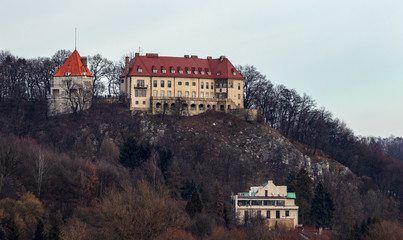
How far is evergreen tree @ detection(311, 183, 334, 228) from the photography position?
121438 millimetres

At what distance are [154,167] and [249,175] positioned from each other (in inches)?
726

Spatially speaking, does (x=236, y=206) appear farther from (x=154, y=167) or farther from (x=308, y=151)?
(x=308, y=151)

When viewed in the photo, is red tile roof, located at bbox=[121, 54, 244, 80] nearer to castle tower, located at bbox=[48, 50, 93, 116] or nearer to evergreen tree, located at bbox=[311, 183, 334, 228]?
castle tower, located at bbox=[48, 50, 93, 116]

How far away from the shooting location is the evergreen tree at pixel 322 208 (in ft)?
398

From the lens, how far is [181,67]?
484 ft

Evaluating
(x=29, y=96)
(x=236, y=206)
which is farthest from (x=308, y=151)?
(x=29, y=96)

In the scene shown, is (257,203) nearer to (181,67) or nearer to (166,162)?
(166,162)

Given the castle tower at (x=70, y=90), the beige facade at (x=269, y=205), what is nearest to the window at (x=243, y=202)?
the beige facade at (x=269, y=205)

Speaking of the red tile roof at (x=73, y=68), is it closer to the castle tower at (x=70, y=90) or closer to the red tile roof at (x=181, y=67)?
the castle tower at (x=70, y=90)

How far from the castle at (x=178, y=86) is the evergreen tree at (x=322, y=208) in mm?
27204

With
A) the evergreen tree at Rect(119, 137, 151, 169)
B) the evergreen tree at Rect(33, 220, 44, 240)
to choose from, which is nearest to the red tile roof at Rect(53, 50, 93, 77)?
the evergreen tree at Rect(119, 137, 151, 169)

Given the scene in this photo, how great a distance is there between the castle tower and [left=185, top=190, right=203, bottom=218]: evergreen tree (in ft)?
111

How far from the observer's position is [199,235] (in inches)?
4092

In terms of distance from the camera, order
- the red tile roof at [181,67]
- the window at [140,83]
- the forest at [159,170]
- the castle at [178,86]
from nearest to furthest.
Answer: the forest at [159,170]
the window at [140,83]
the castle at [178,86]
the red tile roof at [181,67]
